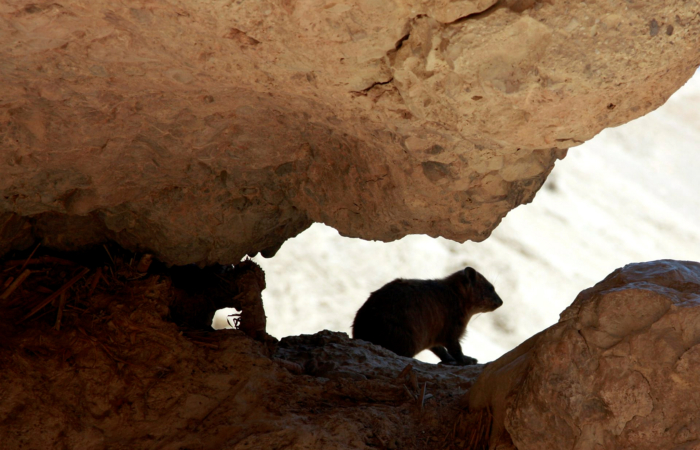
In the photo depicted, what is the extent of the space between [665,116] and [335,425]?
15904 mm

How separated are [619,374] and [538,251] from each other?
29.7ft

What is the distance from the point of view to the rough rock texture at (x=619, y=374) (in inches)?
97.5

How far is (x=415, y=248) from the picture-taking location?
10758mm

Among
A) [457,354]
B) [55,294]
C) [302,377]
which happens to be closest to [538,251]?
[457,354]

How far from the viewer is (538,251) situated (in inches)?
447

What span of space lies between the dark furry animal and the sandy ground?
6.29 ft

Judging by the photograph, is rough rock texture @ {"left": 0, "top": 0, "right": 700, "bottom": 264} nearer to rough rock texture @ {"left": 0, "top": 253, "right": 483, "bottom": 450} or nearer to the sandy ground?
rough rock texture @ {"left": 0, "top": 253, "right": 483, "bottom": 450}

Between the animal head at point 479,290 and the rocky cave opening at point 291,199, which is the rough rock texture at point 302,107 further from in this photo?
the animal head at point 479,290

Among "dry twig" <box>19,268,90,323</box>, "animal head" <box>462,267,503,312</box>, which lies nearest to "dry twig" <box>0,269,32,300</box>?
"dry twig" <box>19,268,90,323</box>

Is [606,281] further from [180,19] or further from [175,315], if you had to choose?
[175,315]

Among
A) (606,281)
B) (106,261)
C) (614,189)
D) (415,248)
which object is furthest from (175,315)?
(614,189)

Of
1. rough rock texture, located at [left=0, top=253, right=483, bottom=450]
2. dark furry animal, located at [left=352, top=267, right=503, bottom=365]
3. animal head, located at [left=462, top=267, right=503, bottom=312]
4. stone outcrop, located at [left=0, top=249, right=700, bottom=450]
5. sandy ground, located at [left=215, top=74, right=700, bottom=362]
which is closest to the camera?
stone outcrop, located at [left=0, top=249, right=700, bottom=450]

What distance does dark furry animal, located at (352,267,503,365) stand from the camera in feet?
19.3

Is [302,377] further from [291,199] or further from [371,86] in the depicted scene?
[371,86]
